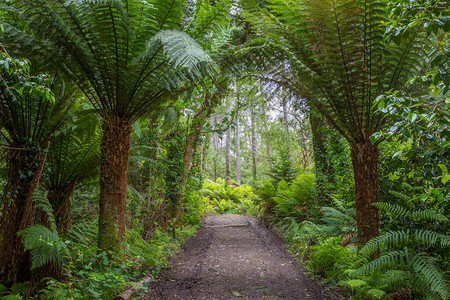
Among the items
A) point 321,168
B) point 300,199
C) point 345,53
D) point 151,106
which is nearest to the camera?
point 345,53

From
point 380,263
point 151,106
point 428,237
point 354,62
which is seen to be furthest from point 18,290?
point 354,62

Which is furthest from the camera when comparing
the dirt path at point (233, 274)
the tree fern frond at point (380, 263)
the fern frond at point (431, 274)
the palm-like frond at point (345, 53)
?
the dirt path at point (233, 274)

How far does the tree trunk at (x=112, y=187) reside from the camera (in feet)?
8.36

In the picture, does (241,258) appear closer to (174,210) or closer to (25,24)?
(174,210)

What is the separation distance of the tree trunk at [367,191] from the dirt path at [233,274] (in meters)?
0.79

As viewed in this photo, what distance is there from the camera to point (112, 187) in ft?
8.44

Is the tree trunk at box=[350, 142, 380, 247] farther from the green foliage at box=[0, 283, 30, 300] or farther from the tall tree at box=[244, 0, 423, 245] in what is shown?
the green foliage at box=[0, 283, 30, 300]

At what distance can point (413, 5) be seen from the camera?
1.39 meters

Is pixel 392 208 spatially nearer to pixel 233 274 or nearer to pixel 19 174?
pixel 233 274

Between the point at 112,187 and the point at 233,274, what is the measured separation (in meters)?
1.85

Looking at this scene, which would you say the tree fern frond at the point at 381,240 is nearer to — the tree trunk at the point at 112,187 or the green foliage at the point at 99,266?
the green foliage at the point at 99,266

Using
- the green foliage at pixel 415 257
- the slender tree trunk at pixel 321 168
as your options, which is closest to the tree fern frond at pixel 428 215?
the green foliage at pixel 415 257

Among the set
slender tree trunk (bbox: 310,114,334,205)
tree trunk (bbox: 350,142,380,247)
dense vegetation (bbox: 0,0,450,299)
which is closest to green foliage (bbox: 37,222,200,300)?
dense vegetation (bbox: 0,0,450,299)

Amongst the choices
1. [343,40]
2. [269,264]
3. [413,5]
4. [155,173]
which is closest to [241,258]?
[269,264]
